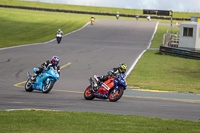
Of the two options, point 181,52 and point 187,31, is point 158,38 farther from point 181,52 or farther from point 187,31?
point 181,52

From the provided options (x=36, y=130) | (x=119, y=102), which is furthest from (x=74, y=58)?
(x=36, y=130)

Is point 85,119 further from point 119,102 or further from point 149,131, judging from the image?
point 119,102

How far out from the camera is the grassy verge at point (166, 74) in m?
22.0

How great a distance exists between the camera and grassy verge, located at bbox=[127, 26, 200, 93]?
865 inches

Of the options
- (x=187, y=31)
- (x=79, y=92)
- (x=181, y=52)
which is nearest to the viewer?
(x=79, y=92)

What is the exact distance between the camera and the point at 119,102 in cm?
1524

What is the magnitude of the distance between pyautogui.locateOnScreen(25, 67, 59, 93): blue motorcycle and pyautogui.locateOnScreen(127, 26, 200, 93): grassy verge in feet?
18.3

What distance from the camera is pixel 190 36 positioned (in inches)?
1652

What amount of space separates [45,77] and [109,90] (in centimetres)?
321

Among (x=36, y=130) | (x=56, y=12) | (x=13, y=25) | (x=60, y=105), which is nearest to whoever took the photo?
(x=36, y=130)

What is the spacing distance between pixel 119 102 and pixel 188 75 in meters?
12.8

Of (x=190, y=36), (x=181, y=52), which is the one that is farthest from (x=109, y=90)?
(x=190, y=36)

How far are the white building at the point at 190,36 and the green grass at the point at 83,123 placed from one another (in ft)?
102

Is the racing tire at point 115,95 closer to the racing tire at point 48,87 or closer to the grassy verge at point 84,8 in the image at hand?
the racing tire at point 48,87
